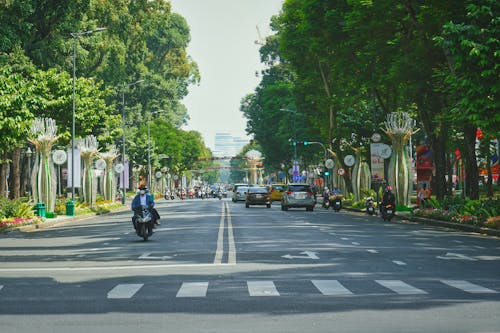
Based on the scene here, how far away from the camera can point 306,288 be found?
46.1ft

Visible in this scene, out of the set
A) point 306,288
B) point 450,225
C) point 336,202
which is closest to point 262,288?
point 306,288

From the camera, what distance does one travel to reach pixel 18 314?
1139 centimetres

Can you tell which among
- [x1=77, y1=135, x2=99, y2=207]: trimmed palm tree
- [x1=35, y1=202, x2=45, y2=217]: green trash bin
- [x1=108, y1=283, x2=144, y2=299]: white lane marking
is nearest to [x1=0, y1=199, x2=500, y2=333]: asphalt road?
[x1=108, y1=283, x2=144, y2=299]: white lane marking

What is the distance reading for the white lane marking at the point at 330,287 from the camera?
13.4 m

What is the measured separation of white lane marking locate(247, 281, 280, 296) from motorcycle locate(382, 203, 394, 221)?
29.1 m

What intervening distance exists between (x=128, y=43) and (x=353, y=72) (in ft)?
93.7

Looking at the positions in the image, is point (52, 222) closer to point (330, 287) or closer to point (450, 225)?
point (450, 225)

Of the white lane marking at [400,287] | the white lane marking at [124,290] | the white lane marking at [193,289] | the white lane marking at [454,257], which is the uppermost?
the white lane marking at [124,290]

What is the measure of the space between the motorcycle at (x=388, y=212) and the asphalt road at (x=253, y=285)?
52.4 feet

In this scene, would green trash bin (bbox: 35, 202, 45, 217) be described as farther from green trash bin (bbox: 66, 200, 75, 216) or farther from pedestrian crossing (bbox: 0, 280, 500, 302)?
pedestrian crossing (bbox: 0, 280, 500, 302)

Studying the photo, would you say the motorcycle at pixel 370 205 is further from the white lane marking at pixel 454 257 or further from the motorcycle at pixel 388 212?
the white lane marking at pixel 454 257

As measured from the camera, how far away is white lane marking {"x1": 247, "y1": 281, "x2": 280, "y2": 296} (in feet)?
43.7

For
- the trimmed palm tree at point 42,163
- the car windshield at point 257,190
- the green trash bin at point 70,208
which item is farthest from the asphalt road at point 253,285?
the car windshield at point 257,190

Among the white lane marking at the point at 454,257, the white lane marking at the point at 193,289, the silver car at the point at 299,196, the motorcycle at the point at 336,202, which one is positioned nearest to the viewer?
the white lane marking at the point at 193,289
